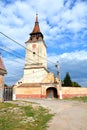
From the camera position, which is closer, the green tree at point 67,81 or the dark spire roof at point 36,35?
the green tree at point 67,81

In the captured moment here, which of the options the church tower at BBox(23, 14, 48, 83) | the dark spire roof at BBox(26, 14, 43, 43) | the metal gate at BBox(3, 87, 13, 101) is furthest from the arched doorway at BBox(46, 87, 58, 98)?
the metal gate at BBox(3, 87, 13, 101)

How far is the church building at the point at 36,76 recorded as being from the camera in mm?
42234

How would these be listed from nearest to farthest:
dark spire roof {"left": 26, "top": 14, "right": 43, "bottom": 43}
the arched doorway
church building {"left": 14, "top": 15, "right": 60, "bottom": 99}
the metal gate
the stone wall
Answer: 1. the metal gate
2. the stone wall
3. church building {"left": 14, "top": 15, "right": 60, "bottom": 99}
4. the arched doorway
5. dark spire roof {"left": 26, "top": 14, "right": 43, "bottom": 43}

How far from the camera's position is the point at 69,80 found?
53.1 m

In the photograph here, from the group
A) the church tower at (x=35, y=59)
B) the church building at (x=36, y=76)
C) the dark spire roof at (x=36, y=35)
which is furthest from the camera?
the dark spire roof at (x=36, y=35)

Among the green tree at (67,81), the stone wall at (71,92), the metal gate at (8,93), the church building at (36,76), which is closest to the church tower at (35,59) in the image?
the church building at (36,76)

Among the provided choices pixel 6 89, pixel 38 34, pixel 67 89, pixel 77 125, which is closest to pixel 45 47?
pixel 38 34

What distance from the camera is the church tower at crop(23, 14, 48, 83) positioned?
48.7 meters

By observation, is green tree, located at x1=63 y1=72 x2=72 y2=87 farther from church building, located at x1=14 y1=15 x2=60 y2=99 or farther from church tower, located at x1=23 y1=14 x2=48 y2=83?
church tower, located at x1=23 y1=14 x2=48 y2=83

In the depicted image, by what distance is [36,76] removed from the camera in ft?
159

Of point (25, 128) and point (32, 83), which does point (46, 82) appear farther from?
point (25, 128)

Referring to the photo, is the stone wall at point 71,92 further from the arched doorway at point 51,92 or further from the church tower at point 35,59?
the church tower at point 35,59

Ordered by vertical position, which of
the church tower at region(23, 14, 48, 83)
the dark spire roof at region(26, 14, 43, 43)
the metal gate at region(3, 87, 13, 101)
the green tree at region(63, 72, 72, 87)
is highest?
the dark spire roof at region(26, 14, 43, 43)

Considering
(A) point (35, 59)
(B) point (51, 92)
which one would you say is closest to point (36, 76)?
(A) point (35, 59)
